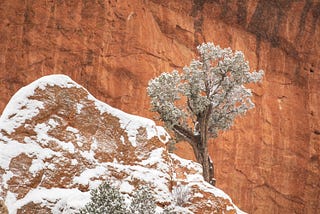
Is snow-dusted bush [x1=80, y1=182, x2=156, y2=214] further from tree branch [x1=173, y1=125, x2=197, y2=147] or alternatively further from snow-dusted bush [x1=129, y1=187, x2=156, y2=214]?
tree branch [x1=173, y1=125, x2=197, y2=147]

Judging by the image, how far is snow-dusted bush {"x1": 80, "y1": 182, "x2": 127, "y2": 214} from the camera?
692 centimetres

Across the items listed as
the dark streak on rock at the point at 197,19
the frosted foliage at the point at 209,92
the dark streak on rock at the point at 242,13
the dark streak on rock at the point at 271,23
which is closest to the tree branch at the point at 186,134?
the frosted foliage at the point at 209,92

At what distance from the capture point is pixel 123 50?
25266mm

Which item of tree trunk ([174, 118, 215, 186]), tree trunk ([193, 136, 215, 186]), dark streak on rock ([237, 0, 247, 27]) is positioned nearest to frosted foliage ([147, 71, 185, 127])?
tree trunk ([174, 118, 215, 186])

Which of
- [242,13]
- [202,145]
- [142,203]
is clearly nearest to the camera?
[142,203]

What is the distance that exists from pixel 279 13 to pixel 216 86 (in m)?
12.4

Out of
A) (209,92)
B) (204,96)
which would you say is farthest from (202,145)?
(209,92)

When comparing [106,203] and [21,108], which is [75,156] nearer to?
[21,108]

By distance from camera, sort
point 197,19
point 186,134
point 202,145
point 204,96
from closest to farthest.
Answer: point 202,145 → point 186,134 → point 204,96 → point 197,19

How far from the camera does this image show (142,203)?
746cm

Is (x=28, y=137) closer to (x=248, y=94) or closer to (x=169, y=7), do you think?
(x=248, y=94)

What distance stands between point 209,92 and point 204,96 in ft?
0.83

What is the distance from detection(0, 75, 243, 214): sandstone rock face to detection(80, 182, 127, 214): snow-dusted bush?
0.97 meters

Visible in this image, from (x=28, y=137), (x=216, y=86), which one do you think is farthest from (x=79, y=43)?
(x=28, y=137)
